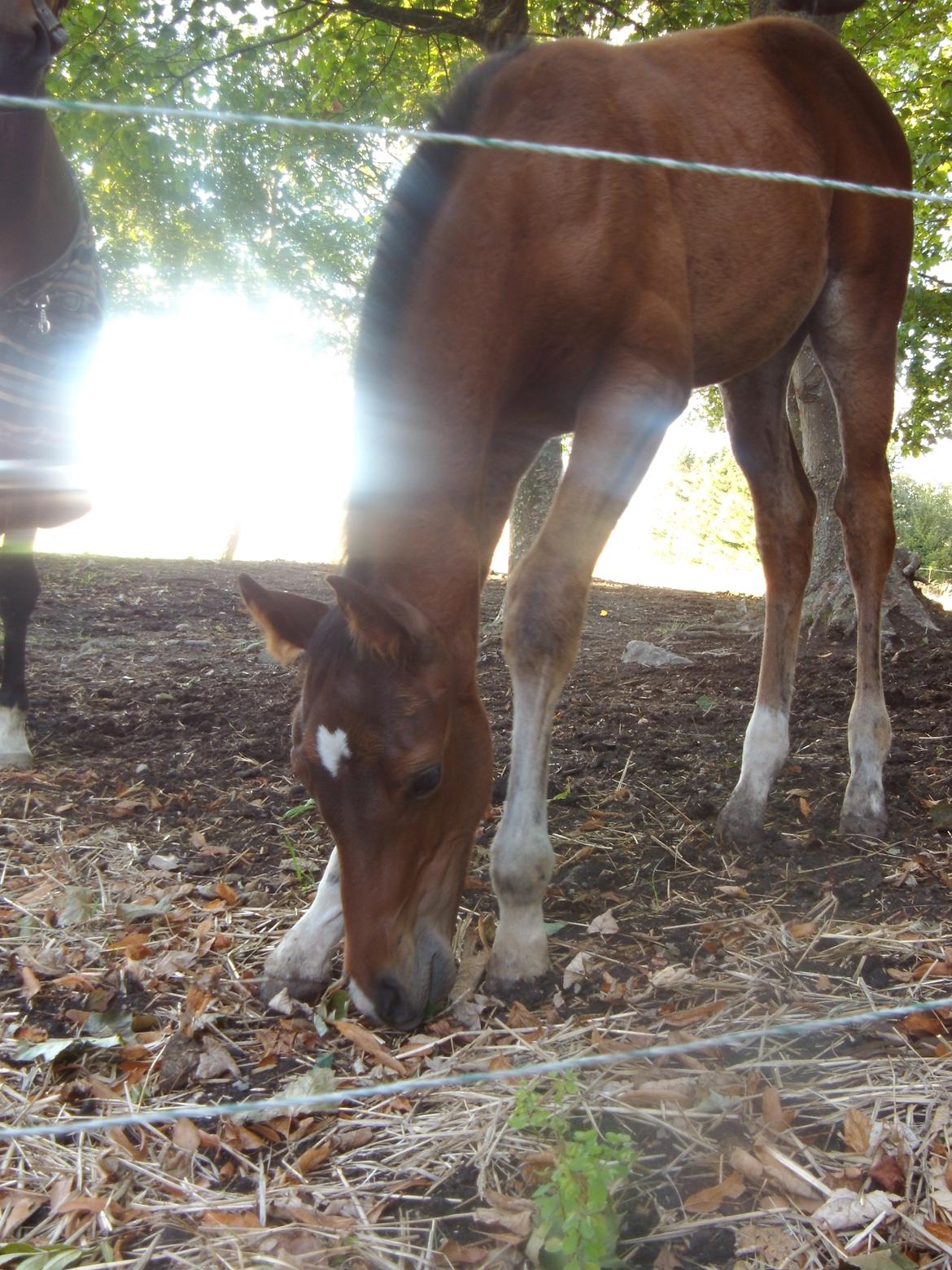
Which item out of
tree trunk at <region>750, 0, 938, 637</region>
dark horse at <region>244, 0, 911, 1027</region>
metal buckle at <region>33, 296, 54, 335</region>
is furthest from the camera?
tree trunk at <region>750, 0, 938, 637</region>

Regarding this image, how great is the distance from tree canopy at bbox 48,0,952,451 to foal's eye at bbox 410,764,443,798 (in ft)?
15.5

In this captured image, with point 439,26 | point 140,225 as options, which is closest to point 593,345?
point 439,26

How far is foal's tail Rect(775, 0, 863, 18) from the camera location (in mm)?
4355

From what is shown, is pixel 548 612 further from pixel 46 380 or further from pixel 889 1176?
pixel 46 380

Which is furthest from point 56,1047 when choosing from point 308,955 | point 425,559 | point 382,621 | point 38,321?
point 38,321

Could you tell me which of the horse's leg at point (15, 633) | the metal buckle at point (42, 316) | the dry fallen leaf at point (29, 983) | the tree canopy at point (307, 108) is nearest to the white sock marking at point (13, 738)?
the horse's leg at point (15, 633)

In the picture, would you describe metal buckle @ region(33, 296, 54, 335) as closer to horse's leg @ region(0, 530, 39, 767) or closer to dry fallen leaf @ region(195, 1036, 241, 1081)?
horse's leg @ region(0, 530, 39, 767)

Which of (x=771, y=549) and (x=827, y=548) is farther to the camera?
(x=827, y=548)

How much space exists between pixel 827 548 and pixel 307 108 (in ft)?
16.9

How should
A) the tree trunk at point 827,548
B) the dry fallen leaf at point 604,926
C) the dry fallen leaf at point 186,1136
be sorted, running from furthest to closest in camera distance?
the tree trunk at point 827,548
the dry fallen leaf at point 604,926
the dry fallen leaf at point 186,1136

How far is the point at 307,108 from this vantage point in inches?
291

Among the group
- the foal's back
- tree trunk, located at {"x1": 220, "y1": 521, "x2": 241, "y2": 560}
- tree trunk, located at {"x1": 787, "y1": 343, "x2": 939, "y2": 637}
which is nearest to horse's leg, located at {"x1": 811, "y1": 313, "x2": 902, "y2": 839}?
the foal's back

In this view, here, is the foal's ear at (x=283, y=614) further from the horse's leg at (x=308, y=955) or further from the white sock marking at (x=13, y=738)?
the white sock marking at (x=13, y=738)

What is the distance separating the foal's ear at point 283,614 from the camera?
223 cm
